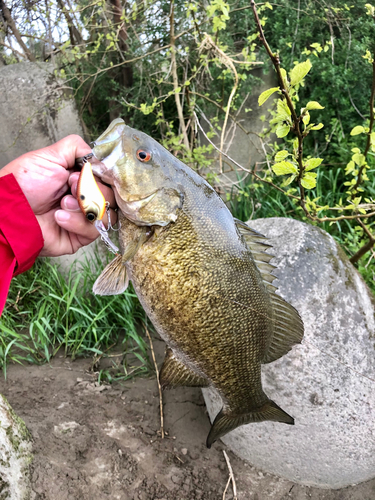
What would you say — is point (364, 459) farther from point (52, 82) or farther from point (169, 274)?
point (52, 82)

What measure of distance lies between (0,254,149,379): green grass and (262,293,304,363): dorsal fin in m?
1.81

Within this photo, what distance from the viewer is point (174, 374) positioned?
1.73 meters

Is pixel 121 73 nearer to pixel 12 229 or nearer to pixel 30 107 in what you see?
pixel 30 107

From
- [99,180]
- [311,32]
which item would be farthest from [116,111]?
[99,180]

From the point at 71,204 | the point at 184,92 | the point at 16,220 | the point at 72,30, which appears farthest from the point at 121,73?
the point at 16,220

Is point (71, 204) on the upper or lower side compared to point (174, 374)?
upper

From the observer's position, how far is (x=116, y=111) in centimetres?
491

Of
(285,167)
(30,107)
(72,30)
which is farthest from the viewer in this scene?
(72,30)

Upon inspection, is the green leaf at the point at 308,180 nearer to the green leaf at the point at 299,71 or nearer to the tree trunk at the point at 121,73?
the green leaf at the point at 299,71

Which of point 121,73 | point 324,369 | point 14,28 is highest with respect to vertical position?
point 14,28

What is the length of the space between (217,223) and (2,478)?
1.73 metres

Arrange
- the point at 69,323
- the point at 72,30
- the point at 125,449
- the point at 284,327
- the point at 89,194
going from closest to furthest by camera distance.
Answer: the point at 89,194, the point at 284,327, the point at 125,449, the point at 69,323, the point at 72,30

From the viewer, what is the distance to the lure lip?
4.63 ft

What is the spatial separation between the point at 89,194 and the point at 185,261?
420 mm
